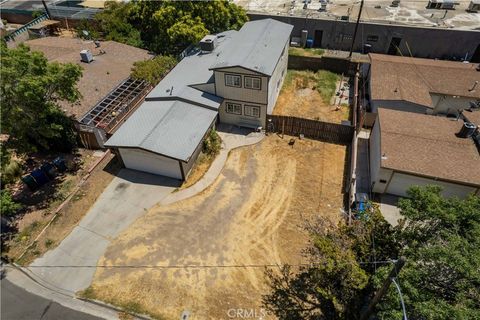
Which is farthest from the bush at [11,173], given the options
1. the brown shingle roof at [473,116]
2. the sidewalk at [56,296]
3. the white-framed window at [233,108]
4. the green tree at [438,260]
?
the brown shingle roof at [473,116]

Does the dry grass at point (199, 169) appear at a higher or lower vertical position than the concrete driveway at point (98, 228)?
higher

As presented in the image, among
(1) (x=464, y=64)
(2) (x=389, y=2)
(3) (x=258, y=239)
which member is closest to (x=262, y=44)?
(3) (x=258, y=239)

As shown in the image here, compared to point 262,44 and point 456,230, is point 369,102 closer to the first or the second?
point 262,44

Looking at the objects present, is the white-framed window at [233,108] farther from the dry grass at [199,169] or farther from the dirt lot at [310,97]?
the dry grass at [199,169]

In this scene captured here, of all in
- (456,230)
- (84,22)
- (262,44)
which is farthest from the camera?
(84,22)

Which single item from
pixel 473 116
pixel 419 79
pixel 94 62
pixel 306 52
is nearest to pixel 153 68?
pixel 94 62

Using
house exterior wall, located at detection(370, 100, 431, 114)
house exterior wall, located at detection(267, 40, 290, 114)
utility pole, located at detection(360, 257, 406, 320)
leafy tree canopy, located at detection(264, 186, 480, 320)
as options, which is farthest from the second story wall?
utility pole, located at detection(360, 257, 406, 320)
